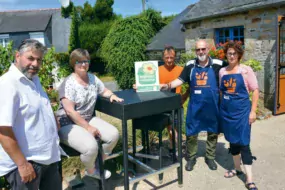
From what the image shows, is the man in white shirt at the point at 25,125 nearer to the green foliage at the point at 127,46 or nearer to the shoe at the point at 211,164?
the shoe at the point at 211,164

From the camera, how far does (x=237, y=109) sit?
3279 millimetres

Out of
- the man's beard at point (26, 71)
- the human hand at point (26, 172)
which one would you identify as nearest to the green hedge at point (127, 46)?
the man's beard at point (26, 71)

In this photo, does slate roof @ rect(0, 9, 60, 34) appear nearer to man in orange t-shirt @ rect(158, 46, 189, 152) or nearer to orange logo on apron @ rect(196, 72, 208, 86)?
man in orange t-shirt @ rect(158, 46, 189, 152)

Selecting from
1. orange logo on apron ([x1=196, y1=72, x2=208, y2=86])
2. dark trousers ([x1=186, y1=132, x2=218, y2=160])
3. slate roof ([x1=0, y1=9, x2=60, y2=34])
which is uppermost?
slate roof ([x1=0, y1=9, x2=60, y2=34])

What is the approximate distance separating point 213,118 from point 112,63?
973cm

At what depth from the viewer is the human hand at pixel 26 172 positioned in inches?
81.0

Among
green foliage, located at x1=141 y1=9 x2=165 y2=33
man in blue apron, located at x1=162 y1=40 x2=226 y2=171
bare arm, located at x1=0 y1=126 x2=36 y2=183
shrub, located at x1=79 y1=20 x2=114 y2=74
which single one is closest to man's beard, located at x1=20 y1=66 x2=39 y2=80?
bare arm, located at x1=0 y1=126 x2=36 y2=183

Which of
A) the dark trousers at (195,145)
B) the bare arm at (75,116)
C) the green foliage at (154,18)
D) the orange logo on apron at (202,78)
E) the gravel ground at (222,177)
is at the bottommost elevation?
the gravel ground at (222,177)

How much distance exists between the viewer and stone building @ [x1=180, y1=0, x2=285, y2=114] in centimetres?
655

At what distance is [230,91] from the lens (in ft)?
10.9

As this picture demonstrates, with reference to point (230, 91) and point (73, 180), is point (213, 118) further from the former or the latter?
point (73, 180)

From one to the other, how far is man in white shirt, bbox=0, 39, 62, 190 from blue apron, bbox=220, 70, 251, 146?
2032mm

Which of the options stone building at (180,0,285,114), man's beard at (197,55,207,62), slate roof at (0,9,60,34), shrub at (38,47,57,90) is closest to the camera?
→ man's beard at (197,55,207,62)

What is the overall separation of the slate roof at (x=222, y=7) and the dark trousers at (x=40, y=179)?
6.07 m
